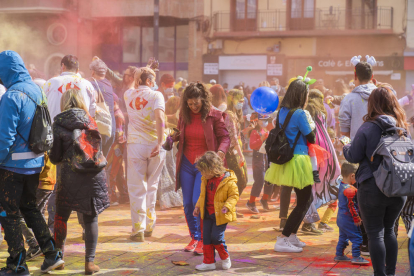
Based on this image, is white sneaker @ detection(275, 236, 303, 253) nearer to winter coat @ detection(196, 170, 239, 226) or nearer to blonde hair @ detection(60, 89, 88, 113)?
winter coat @ detection(196, 170, 239, 226)

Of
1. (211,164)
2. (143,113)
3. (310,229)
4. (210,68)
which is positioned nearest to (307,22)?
(210,68)

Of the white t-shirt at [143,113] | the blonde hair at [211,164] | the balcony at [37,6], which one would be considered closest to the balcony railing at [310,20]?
the balcony at [37,6]

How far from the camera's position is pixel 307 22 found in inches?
1087

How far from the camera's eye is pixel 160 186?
805 centimetres

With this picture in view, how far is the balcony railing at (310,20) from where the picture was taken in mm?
26469

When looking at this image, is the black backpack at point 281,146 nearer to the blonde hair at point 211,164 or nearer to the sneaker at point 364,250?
the blonde hair at point 211,164

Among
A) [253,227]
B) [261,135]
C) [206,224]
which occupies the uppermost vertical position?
[261,135]

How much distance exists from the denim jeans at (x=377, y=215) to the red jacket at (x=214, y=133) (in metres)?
1.62

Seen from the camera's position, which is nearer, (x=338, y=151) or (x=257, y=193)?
(x=257, y=193)

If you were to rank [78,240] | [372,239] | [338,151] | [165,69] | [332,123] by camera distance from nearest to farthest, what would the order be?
1. [372,239]
2. [78,240]
3. [338,151]
4. [332,123]
5. [165,69]

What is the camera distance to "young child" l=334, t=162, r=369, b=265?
5156 millimetres

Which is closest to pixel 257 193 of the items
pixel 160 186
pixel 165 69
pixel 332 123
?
pixel 160 186

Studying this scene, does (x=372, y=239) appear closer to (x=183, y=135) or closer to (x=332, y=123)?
(x=183, y=135)

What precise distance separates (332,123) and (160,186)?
11.0ft
